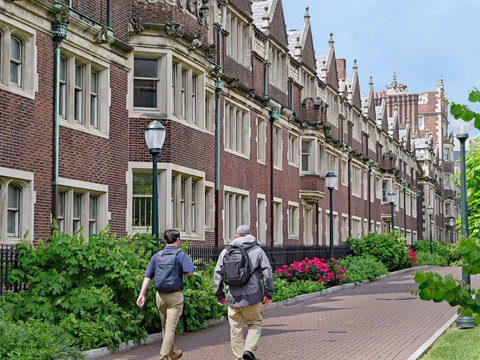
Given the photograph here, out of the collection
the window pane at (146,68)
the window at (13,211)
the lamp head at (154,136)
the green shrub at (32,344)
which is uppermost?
the window pane at (146,68)

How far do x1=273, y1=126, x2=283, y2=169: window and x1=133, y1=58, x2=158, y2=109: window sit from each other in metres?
12.0

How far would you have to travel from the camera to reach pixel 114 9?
18906 millimetres

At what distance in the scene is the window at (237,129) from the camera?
1057 inches

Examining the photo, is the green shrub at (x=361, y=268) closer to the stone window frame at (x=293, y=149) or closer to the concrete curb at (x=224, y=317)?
the concrete curb at (x=224, y=317)

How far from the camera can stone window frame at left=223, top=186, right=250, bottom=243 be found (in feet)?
86.7

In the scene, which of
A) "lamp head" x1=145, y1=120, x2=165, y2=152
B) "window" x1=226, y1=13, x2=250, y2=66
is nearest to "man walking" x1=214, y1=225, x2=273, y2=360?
"lamp head" x1=145, y1=120, x2=165, y2=152

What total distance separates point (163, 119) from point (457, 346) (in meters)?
10.4

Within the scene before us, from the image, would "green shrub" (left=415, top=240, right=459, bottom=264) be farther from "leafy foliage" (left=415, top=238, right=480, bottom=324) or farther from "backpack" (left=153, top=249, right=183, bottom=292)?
"leafy foliage" (left=415, top=238, right=480, bottom=324)

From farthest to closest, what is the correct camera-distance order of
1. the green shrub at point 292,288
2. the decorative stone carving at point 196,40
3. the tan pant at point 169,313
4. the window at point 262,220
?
the window at point 262,220 < the green shrub at point 292,288 < the decorative stone carving at point 196,40 < the tan pant at point 169,313

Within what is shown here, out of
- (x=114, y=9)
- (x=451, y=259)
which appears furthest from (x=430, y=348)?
(x=451, y=259)

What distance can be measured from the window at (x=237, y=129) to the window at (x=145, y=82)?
21.1ft

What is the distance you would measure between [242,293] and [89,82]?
8.88m

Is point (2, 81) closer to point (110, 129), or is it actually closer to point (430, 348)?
point (110, 129)

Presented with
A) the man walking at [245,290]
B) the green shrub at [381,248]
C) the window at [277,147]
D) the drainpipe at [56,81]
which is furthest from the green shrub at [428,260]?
the man walking at [245,290]
